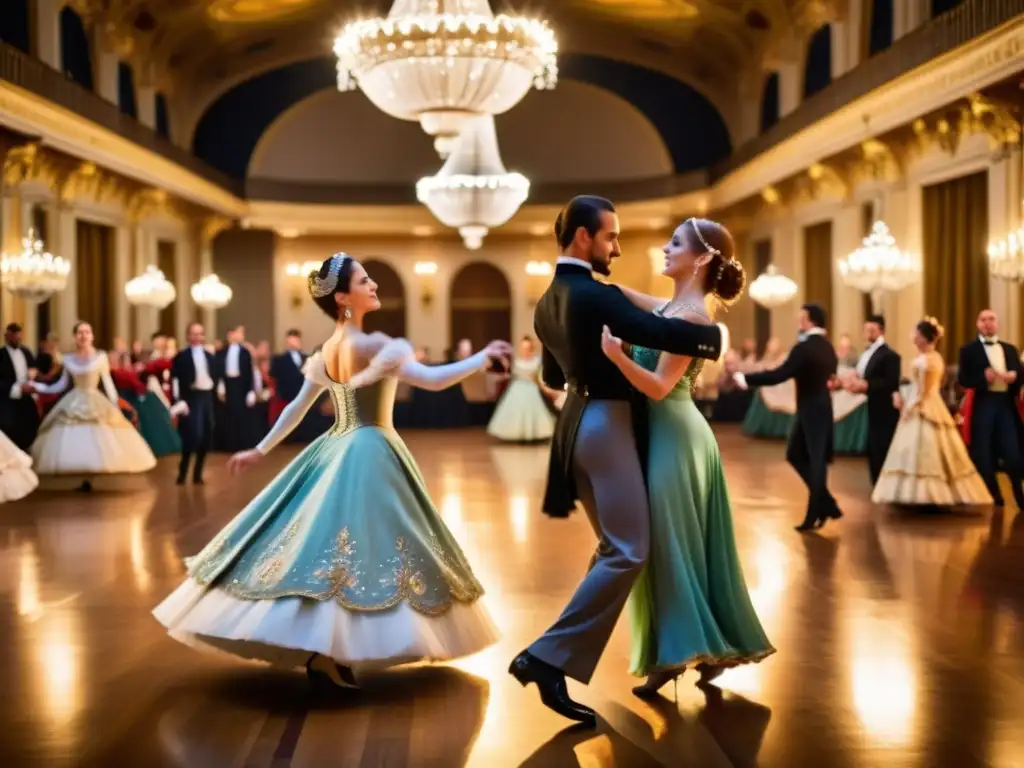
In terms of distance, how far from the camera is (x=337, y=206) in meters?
25.6

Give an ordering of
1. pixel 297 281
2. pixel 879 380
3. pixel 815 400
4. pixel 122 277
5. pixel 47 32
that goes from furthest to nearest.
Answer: pixel 297 281 < pixel 122 277 < pixel 47 32 < pixel 879 380 < pixel 815 400

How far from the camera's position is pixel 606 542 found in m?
4.17

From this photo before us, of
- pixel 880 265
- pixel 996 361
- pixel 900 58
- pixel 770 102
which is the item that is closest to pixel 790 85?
pixel 770 102

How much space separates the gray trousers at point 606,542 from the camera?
410 centimetres

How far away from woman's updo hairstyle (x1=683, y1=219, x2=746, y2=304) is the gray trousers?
0.55m

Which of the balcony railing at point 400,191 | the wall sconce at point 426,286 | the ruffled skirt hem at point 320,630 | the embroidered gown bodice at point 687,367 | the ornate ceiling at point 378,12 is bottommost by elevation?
the ruffled skirt hem at point 320,630

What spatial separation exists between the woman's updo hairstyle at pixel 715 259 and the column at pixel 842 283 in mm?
13419

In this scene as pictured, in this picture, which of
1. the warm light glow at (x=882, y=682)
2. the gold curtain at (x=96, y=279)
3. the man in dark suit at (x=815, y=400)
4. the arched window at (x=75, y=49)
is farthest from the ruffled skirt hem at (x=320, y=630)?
the arched window at (x=75, y=49)

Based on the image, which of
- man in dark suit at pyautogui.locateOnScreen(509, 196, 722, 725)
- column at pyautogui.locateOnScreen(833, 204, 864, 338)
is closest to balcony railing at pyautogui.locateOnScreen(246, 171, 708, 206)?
column at pyautogui.locateOnScreen(833, 204, 864, 338)

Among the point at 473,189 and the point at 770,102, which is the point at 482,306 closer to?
the point at 770,102

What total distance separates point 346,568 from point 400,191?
73.7ft

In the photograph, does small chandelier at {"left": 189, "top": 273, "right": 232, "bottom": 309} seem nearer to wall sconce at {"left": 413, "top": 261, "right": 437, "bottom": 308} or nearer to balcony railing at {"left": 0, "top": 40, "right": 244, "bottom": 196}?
balcony railing at {"left": 0, "top": 40, "right": 244, "bottom": 196}

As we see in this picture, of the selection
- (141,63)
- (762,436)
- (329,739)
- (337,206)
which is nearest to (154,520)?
(329,739)

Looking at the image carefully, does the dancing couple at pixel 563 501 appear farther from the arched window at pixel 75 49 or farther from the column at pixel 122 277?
the column at pixel 122 277
